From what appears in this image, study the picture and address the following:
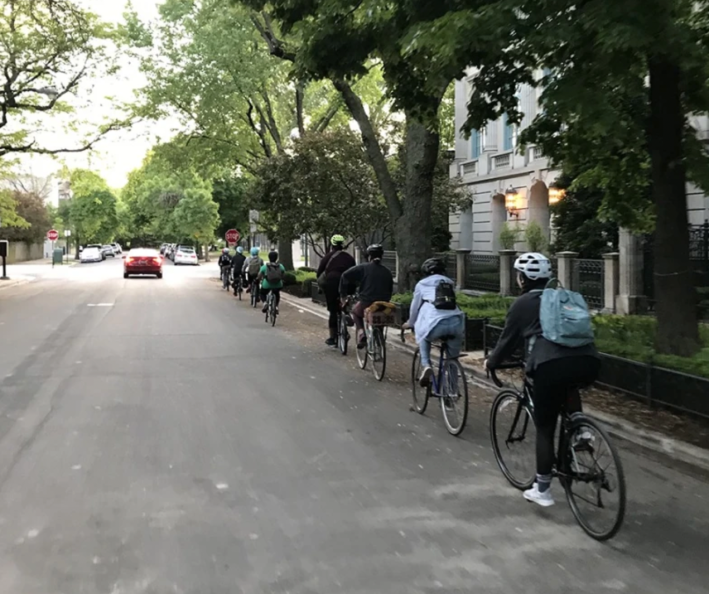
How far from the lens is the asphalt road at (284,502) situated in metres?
4.00

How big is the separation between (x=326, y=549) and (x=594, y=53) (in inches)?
205

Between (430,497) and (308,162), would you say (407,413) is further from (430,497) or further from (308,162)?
(308,162)

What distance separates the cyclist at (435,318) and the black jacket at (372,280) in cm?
284

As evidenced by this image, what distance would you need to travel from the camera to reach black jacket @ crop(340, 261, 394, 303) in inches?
418

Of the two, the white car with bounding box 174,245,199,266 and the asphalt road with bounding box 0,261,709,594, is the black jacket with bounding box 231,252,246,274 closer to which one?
the asphalt road with bounding box 0,261,709,594

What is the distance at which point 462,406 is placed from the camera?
23.3 ft

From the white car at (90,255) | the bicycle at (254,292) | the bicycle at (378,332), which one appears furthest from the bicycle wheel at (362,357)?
the white car at (90,255)

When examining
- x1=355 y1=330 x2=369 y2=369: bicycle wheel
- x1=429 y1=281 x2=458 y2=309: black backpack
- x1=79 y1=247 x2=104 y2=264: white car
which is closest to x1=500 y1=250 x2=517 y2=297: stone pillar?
x1=355 y1=330 x2=369 y2=369: bicycle wheel

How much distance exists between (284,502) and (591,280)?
1420 cm

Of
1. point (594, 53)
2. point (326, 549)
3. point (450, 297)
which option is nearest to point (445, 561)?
point (326, 549)

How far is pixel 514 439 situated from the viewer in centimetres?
564

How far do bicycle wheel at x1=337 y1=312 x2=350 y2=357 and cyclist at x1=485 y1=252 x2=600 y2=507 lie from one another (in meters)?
7.37

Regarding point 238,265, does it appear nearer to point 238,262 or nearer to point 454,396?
point 238,262

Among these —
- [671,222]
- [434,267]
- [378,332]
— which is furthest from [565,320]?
[378,332]
